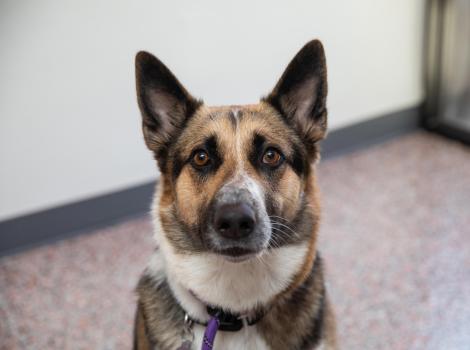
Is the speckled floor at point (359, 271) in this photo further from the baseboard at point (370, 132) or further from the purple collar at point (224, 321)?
the purple collar at point (224, 321)

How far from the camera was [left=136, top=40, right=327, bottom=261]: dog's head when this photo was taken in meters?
1.50

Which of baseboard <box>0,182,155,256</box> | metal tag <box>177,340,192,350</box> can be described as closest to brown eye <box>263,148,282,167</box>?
metal tag <box>177,340,192,350</box>

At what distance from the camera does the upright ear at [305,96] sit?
1.67 meters

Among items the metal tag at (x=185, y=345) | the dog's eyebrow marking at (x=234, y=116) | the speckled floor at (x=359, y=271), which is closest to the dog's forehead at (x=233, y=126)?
the dog's eyebrow marking at (x=234, y=116)

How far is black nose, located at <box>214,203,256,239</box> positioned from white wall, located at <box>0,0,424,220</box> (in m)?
1.88

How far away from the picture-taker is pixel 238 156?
1.63 metres

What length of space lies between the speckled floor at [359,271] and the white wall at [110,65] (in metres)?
0.40

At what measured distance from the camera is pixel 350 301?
2.52 m

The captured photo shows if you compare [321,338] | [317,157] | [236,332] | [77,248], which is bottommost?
[77,248]

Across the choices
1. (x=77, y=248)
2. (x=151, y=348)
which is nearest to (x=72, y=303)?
(x=77, y=248)

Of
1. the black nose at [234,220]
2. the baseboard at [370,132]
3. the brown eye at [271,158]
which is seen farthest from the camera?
the baseboard at [370,132]

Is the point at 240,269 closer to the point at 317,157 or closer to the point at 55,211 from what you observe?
the point at 317,157

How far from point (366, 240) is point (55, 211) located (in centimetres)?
181

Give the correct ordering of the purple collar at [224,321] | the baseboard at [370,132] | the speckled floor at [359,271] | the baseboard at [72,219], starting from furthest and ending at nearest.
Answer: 1. the baseboard at [370,132]
2. the baseboard at [72,219]
3. the speckled floor at [359,271]
4. the purple collar at [224,321]
